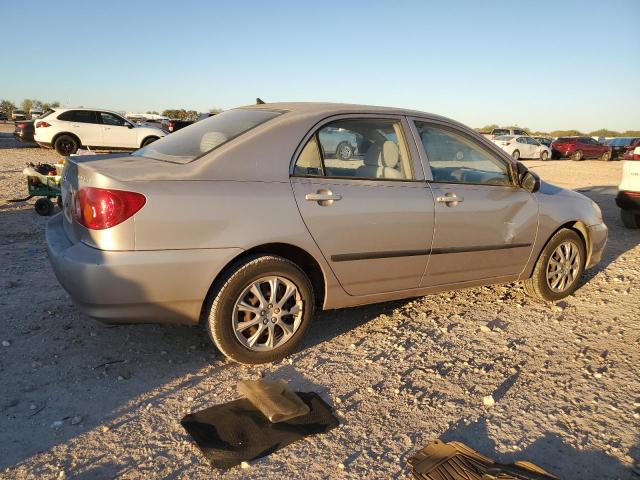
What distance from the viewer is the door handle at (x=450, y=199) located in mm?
4023


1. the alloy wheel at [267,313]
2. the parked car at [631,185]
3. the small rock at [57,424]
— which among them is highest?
the parked car at [631,185]

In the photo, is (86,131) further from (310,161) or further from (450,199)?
(450,199)

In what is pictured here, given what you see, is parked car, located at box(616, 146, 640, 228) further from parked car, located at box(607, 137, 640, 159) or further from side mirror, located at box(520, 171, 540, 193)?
parked car, located at box(607, 137, 640, 159)

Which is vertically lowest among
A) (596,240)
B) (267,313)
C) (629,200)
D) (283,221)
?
(267,313)

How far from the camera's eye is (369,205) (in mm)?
3682

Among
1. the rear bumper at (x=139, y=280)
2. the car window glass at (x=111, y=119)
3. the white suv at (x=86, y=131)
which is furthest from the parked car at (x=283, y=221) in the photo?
the car window glass at (x=111, y=119)

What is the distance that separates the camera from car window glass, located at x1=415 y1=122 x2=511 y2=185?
13.6ft

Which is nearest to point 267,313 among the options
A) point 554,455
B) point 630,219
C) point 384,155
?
point 384,155

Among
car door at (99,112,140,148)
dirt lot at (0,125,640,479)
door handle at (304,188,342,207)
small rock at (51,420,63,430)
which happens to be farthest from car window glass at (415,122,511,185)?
car door at (99,112,140,148)

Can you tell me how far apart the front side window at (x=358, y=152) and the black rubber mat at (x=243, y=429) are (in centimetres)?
149

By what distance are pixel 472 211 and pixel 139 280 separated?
250 cm

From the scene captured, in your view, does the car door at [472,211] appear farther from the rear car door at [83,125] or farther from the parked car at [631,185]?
the rear car door at [83,125]

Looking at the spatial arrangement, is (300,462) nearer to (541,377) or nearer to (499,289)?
(541,377)

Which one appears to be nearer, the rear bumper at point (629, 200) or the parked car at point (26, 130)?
the rear bumper at point (629, 200)
